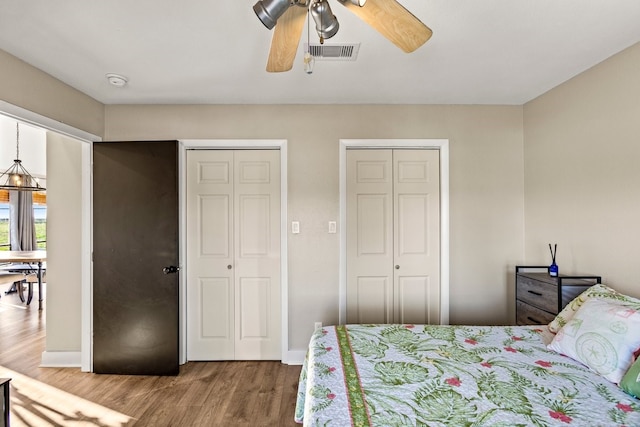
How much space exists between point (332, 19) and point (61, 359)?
3.69m

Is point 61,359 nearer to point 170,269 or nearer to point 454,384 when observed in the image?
point 170,269

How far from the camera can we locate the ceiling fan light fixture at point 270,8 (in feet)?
3.44

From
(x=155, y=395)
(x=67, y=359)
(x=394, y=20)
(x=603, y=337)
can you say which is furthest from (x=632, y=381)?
(x=67, y=359)

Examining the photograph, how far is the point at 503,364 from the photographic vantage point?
1533 mm

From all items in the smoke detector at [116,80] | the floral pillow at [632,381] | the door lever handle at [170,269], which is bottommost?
the floral pillow at [632,381]

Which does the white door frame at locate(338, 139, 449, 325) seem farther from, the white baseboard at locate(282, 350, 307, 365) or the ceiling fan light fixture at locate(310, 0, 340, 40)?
the ceiling fan light fixture at locate(310, 0, 340, 40)

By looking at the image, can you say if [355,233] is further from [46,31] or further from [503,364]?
[46,31]

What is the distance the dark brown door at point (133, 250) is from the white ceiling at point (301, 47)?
0.61m

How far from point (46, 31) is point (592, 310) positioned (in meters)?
3.42

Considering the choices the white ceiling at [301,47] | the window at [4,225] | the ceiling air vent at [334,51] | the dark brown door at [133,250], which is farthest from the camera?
the window at [4,225]

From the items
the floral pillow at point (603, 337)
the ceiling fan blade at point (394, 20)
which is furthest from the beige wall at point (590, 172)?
the ceiling fan blade at point (394, 20)

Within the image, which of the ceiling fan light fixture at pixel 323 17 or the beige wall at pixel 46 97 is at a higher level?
the beige wall at pixel 46 97

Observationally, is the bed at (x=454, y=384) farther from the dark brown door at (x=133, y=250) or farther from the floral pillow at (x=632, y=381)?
the dark brown door at (x=133, y=250)

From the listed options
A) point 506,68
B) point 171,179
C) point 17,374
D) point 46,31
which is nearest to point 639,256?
point 506,68
